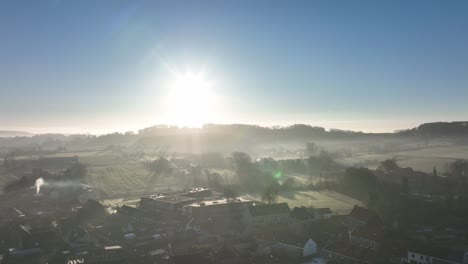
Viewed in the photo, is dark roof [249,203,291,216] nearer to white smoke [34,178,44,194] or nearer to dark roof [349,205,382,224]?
dark roof [349,205,382,224]

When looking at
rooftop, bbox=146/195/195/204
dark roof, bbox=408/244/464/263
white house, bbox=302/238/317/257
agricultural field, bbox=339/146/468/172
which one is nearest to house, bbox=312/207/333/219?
white house, bbox=302/238/317/257

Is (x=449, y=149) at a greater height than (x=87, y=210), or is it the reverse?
(x=449, y=149)

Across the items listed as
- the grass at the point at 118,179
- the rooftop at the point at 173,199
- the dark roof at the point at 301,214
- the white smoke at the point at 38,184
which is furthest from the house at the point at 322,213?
the white smoke at the point at 38,184

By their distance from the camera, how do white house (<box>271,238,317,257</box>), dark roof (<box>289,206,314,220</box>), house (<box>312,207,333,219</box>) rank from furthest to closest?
house (<box>312,207,333,219</box>) < dark roof (<box>289,206,314,220</box>) < white house (<box>271,238,317,257</box>)

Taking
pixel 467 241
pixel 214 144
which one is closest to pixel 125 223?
pixel 467 241

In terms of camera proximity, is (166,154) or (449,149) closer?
(449,149)

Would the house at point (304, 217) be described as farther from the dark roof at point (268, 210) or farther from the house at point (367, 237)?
the house at point (367, 237)

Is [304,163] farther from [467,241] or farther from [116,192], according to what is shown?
[467,241]

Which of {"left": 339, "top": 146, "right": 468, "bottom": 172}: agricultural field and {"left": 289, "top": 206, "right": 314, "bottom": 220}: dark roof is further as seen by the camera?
{"left": 339, "top": 146, "right": 468, "bottom": 172}: agricultural field
